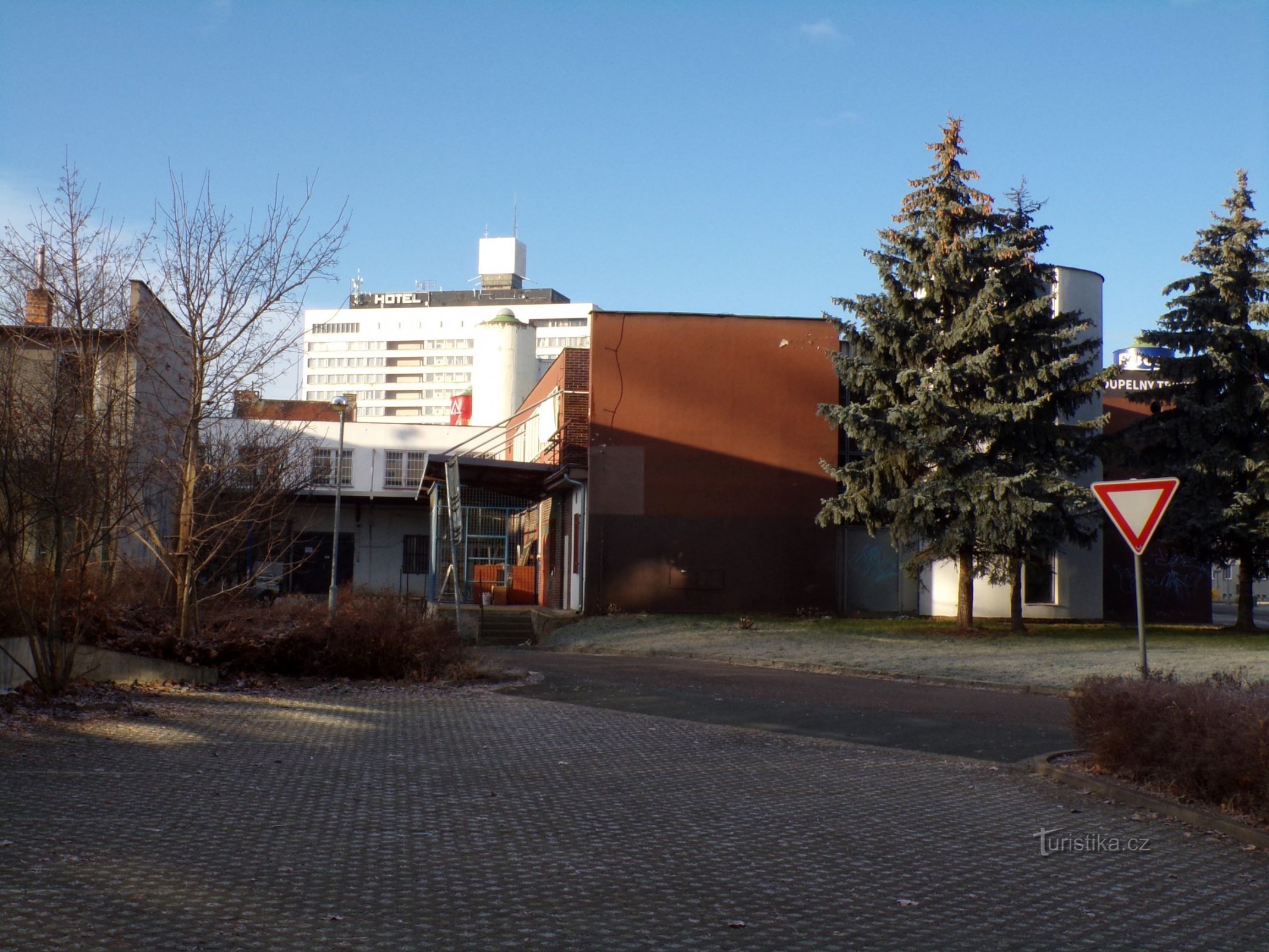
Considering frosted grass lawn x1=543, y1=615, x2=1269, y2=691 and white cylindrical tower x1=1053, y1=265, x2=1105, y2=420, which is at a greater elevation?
white cylindrical tower x1=1053, y1=265, x2=1105, y2=420

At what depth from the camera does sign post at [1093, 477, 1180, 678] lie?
10117mm

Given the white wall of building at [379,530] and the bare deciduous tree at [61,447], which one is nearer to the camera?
the bare deciduous tree at [61,447]

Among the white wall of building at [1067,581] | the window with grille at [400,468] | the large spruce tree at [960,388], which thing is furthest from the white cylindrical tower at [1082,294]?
the window with grille at [400,468]

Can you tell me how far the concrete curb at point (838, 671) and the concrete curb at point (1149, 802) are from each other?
15.0ft

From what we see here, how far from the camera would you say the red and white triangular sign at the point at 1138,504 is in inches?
399

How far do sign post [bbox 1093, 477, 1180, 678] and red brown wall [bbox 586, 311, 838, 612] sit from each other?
1915cm

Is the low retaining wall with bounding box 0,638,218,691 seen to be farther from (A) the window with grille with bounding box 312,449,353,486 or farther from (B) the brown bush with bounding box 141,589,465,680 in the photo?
(A) the window with grille with bounding box 312,449,353,486

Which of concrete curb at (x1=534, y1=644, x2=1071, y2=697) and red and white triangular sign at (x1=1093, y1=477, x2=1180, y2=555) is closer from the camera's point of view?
red and white triangular sign at (x1=1093, y1=477, x2=1180, y2=555)

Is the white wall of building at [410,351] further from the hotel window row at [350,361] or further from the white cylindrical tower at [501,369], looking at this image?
the white cylindrical tower at [501,369]

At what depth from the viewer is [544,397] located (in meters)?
38.8

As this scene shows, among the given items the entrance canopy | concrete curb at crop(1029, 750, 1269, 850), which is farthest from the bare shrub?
the entrance canopy

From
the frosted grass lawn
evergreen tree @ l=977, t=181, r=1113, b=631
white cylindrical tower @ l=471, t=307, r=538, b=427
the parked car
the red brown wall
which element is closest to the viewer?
the parked car

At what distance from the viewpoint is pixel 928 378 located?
24781 millimetres

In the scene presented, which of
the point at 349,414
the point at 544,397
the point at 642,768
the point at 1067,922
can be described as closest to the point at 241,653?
the point at 642,768
